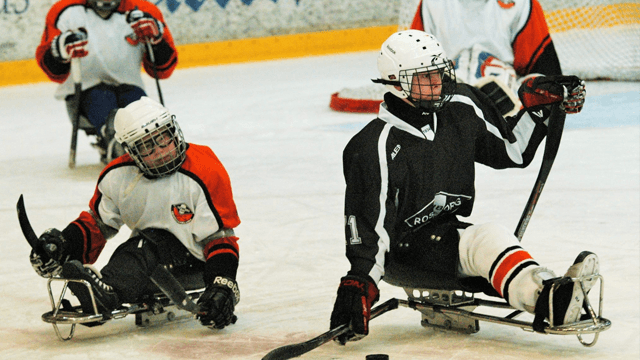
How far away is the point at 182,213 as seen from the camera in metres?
2.50

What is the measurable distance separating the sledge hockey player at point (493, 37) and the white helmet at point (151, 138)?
2.27 m

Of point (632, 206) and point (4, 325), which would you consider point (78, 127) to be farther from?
point (632, 206)

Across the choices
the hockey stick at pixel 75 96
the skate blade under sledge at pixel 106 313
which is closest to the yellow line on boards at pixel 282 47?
the hockey stick at pixel 75 96

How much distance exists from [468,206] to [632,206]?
1.54m

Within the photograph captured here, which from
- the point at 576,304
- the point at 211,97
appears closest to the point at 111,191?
the point at 576,304

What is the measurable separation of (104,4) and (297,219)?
192cm

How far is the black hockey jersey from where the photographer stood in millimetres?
2250

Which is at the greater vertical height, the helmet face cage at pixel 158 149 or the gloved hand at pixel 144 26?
the helmet face cage at pixel 158 149

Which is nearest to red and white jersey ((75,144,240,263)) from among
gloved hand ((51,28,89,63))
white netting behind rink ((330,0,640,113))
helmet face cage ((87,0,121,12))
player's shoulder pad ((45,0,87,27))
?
gloved hand ((51,28,89,63))

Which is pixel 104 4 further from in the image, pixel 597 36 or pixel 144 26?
pixel 597 36

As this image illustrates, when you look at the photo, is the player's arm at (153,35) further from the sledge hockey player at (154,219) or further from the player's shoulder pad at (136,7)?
the sledge hockey player at (154,219)

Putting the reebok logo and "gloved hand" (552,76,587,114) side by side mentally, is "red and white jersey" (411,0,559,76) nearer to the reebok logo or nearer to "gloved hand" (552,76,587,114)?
"gloved hand" (552,76,587,114)

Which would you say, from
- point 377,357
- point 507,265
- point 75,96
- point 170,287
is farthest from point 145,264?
point 75,96

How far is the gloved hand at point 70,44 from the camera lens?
4707 mm
